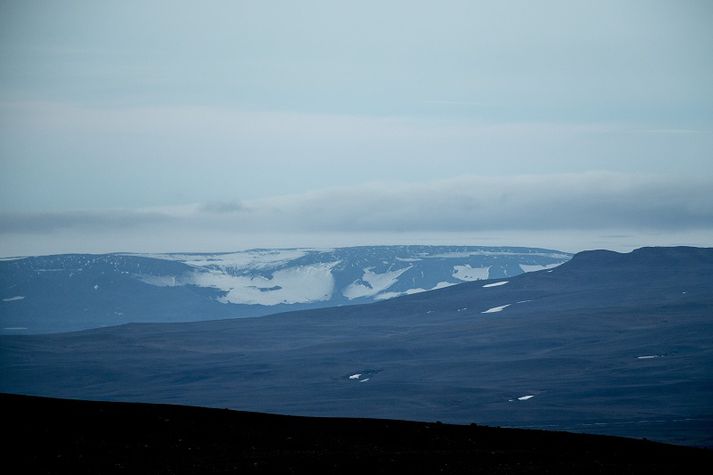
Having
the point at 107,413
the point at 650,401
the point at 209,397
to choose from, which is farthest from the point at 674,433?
the point at 107,413

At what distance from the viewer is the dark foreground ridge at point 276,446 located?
32.8 m

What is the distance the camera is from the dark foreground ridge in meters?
32.8

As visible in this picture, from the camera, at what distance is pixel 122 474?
31.3 metres

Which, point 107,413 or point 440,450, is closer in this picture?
point 440,450

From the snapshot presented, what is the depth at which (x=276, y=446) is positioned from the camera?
3684 centimetres

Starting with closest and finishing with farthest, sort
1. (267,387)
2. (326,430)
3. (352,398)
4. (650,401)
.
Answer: (326,430) → (650,401) → (352,398) → (267,387)

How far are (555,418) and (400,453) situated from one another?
4203 inches

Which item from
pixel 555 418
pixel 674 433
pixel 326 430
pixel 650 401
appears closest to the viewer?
pixel 326 430

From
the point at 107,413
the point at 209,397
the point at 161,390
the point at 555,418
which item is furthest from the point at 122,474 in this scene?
the point at 161,390

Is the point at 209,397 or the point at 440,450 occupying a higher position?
the point at 440,450

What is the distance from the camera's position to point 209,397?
17925 centimetres

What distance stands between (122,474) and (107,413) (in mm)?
8651

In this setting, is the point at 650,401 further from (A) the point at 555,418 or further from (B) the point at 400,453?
(B) the point at 400,453

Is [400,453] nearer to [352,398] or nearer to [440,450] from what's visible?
[440,450]
